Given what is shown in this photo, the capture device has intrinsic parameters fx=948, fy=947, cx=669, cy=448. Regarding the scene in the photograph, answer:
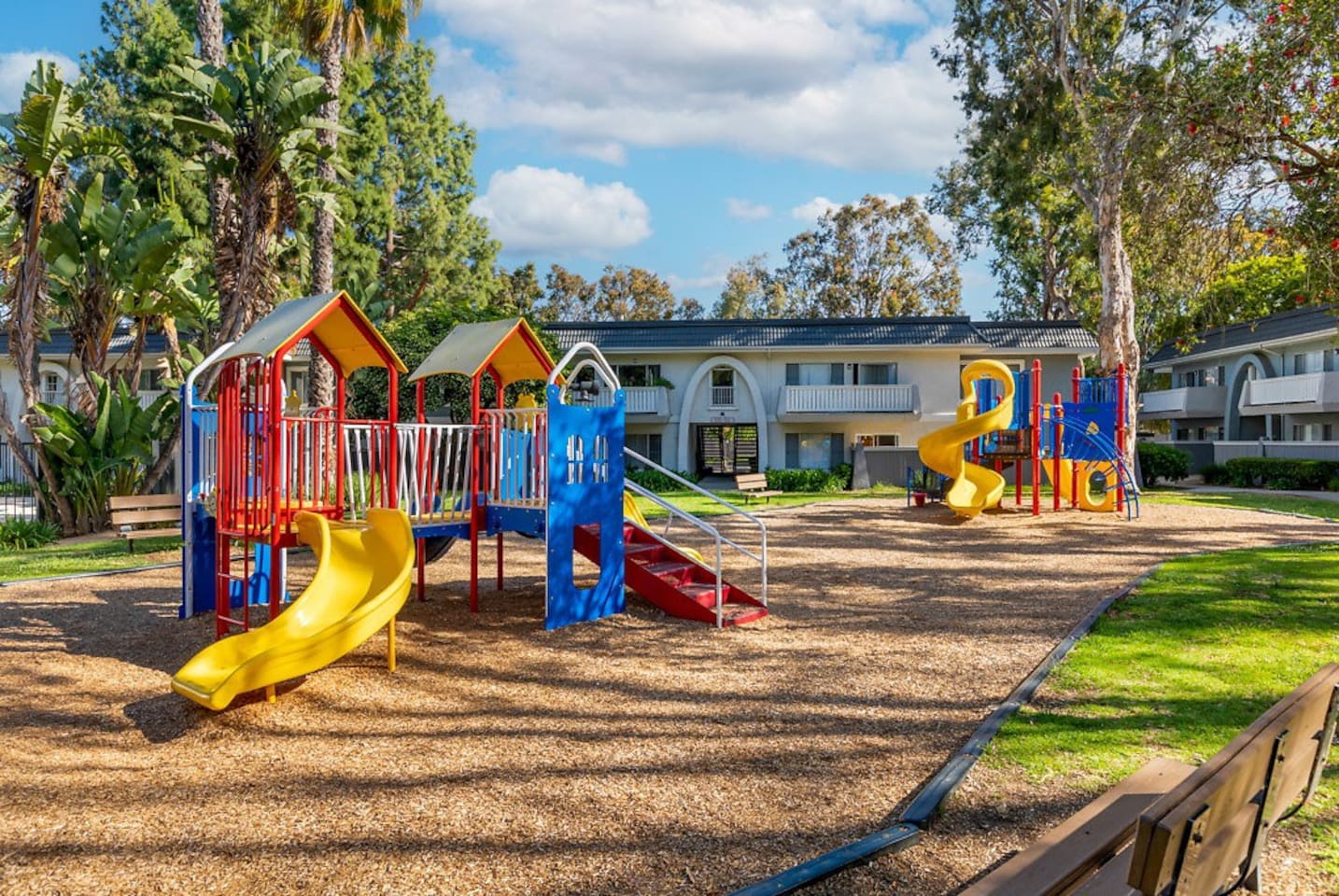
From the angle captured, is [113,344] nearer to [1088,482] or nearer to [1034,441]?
[1034,441]

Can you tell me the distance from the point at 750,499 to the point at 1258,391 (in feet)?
81.5

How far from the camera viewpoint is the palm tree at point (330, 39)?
Result: 20109mm

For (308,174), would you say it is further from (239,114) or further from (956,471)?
(956,471)

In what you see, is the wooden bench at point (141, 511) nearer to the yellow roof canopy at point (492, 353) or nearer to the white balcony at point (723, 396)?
the yellow roof canopy at point (492, 353)

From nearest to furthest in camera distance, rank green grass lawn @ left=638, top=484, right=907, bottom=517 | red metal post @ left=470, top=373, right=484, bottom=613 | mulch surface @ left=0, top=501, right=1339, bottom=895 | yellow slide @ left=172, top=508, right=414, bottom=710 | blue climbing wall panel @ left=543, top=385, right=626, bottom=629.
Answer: mulch surface @ left=0, top=501, right=1339, bottom=895, yellow slide @ left=172, top=508, right=414, bottom=710, blue climbing wall panel @ left=543, top=385, right=626, bottom=629, red metal post @ left=470, top=373, right=484, bottom=613, green grass lawn @ left=638, top=484, right=907, bottom=517

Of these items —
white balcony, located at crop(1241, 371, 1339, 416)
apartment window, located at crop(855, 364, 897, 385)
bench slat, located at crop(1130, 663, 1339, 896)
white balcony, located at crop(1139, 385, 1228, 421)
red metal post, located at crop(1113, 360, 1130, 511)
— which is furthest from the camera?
white balcony, located at crop(1139, 385, 1228, 421)

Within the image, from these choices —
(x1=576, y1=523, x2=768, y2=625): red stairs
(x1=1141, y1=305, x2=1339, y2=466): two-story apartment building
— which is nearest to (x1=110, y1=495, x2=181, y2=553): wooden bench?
(x1=576, y1=523, x2=768, y2=625): red stairs

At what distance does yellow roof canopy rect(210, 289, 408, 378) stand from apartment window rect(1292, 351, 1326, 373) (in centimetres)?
3762

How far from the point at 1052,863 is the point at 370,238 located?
→ 1552 inches

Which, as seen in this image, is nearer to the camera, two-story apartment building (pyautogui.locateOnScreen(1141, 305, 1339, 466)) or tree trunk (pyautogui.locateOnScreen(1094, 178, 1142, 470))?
tree trunk (pyautogui.locateOnScreen(1094, 178, 1142, 470))

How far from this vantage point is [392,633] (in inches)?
311

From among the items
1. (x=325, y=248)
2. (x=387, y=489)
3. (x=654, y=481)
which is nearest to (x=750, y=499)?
(x=654, y=481)

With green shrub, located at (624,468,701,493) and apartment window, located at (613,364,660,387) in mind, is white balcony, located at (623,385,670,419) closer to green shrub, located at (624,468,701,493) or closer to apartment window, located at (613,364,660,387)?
apartment window, located at (613,364,660,387)

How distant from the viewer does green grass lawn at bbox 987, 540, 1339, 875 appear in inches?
215
